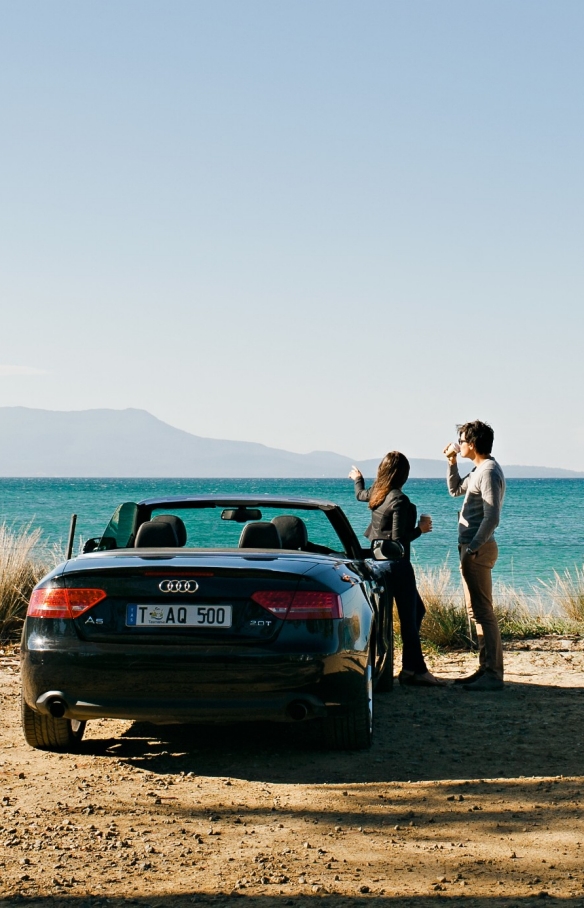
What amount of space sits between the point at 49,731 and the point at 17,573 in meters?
6.35

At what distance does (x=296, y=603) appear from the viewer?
542 centimetres

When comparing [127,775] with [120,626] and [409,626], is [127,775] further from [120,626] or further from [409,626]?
[409,626]

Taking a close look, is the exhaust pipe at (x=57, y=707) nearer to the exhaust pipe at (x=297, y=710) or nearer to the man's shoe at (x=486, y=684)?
the exhaust pipe at (x=297, y=710)

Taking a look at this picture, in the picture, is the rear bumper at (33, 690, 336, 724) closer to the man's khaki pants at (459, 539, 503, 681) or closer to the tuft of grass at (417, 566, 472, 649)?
the man's khaki pants at (459, 539, 503, 681)

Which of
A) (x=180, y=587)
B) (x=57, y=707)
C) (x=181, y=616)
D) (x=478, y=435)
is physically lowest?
(x=57, y=707)

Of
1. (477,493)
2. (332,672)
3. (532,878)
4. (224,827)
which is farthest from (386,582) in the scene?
(532,878)

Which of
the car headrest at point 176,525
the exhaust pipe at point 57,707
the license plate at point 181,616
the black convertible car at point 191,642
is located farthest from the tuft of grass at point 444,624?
the exhaust pipe at point 57,707

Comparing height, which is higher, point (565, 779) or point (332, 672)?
point (332, 672)

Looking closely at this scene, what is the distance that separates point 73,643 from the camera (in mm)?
5418

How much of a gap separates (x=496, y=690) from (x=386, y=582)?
119 cm

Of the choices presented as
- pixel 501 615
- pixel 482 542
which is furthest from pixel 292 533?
pixel 501 615

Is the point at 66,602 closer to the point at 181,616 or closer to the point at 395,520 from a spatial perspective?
the point at 181,616

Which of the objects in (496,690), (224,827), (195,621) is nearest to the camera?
(224,827)

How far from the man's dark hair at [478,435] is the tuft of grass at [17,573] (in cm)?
525
